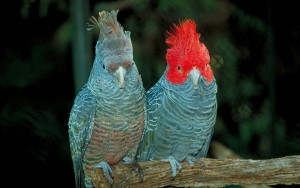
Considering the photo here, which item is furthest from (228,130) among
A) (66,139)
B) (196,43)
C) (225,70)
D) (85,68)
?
(196,43)

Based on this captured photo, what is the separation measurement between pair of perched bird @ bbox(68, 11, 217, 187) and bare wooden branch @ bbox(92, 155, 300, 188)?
0.13 feet

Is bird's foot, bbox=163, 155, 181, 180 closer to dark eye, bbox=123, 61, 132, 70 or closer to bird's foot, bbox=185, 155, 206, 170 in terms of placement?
bird's foot, bbox=185, 155, 206, 170

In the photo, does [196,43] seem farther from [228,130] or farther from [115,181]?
[228,130]

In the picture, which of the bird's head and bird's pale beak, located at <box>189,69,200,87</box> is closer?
the bird's head

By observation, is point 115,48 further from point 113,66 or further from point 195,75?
point 195,75

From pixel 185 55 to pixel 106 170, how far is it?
0.41m

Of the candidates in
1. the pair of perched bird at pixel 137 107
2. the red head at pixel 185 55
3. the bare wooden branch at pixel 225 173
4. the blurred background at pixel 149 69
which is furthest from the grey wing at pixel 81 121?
the blurred background at pixel 149 69

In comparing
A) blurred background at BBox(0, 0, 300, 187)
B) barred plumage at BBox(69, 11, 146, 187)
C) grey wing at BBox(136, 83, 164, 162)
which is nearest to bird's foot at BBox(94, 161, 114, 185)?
barred plumage at BBox(69, 11, 146, 187)

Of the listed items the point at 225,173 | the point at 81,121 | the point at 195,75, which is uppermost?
the point at 195,75

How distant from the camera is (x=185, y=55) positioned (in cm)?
126

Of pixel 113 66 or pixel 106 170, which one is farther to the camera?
pixel 106 170

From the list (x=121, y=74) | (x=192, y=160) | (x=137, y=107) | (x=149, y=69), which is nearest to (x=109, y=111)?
(x=137, y=107)

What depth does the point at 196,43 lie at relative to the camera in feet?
4.19

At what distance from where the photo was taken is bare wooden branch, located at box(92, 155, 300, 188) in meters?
1.32
